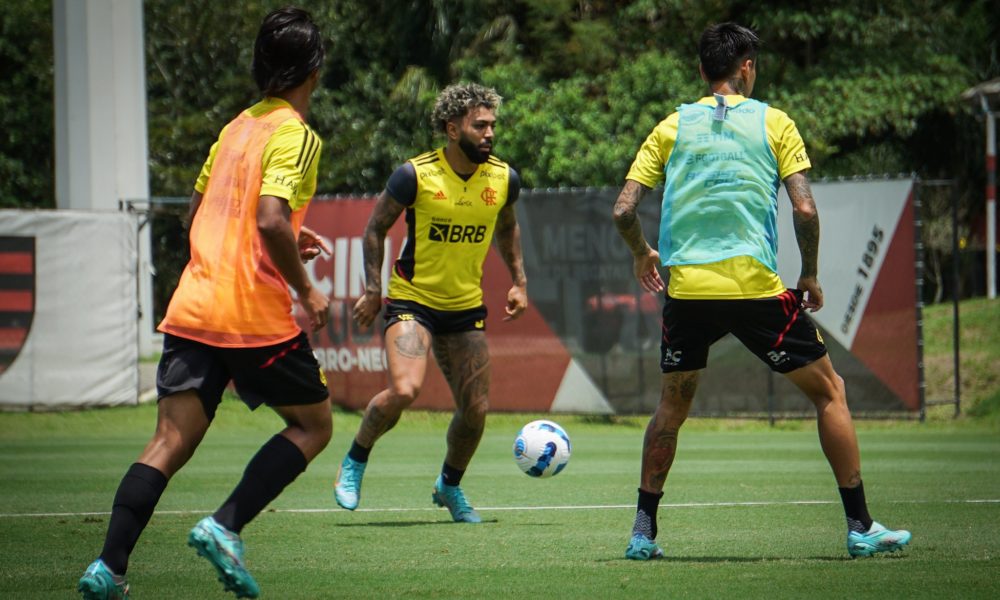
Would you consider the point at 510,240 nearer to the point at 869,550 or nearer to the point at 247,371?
the point at 869,550

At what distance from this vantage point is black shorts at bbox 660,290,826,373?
21.1 feet

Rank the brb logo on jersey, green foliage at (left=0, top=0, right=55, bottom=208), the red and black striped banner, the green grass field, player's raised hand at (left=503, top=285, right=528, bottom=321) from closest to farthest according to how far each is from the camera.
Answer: the green grass field, the brb logo on jersey, player's raised hand at (left=503, top=285, right=528, bottom=321), the red and black striped banner, green foliage at (left=0, top=0, right=55, bottom=208)

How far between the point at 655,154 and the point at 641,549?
5.94ft

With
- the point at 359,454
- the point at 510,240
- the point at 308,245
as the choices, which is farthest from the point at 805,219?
the point at 359,454

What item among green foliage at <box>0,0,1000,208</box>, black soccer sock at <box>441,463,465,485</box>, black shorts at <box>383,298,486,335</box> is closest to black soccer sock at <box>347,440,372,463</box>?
black soccer sock at <box>441,463,465,485</box>

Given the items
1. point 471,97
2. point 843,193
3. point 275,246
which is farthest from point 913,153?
point 275,246

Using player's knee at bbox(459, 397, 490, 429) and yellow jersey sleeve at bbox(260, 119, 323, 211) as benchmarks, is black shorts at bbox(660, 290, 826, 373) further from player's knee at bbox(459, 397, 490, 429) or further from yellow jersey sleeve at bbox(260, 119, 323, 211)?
player's knee at bbox(459, 397, 490, 429)

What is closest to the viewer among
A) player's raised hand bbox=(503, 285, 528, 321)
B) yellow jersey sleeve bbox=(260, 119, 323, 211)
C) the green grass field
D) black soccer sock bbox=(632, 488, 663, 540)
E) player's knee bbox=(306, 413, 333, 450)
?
yellow jersey sleeve bbox=(260, 119, 323, 211)

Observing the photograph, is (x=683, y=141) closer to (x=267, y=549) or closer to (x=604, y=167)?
(x=267, y=549)

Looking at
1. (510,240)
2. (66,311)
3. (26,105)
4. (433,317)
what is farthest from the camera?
(26,105)

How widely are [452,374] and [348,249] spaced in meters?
9.93

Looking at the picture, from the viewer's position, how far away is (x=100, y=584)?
4.95 m

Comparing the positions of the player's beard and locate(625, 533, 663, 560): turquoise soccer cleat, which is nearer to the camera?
locate(625, 533, 663, 560): turquoise soccer cleat

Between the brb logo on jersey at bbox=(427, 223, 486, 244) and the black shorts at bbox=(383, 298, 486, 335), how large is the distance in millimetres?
414
